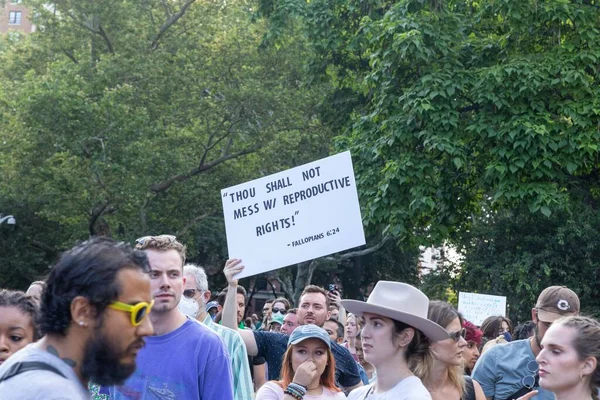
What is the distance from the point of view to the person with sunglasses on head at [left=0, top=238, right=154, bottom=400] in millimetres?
2551

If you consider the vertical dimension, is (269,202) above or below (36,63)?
below

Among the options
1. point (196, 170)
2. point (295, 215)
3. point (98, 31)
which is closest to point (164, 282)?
point (295, 215)

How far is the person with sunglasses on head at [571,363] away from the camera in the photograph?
15.8 ft

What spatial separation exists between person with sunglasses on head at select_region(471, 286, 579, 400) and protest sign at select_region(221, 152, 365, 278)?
1.34 meters

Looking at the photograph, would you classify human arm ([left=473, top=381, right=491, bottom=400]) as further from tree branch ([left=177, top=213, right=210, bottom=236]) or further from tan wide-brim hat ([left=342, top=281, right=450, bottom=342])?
tree branch ([left=177, top=213, right=210, bottom=236])

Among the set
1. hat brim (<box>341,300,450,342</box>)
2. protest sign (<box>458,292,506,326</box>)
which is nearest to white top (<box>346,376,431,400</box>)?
hat brim (<box>341,300,450,342</box>)

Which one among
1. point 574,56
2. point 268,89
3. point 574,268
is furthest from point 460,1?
point 268,89

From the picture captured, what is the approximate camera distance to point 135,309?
263 cm

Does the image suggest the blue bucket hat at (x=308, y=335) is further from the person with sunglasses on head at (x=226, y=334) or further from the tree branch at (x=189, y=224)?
the tree branch at (x=189, y=224)

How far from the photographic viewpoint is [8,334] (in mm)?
4469

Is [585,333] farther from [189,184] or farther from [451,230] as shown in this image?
[189,184]

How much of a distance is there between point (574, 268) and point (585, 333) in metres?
19.7

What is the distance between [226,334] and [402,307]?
1.49 metres

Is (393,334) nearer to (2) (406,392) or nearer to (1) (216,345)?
(2) (406,392)
